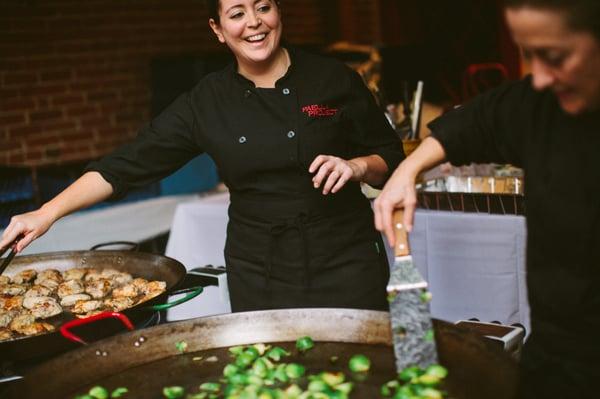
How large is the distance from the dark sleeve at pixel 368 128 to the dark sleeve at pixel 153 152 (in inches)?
21.5

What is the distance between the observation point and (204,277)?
2.89 meters

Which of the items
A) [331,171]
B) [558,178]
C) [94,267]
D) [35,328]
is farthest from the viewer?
[94,267]

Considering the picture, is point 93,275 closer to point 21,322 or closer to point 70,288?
point 70,288

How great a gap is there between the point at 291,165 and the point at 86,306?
2.71 feet

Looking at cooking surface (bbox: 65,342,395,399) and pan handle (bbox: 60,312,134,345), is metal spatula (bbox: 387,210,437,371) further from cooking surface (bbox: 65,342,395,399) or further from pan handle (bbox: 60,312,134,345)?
pan handle (bbox: 60,312,134,345)

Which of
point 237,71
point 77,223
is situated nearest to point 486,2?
point 77,223

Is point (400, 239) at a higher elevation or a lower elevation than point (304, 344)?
higher

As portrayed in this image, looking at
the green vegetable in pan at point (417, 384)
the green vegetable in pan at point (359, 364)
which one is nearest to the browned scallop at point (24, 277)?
the green vegetable in pan at point (359, 364)

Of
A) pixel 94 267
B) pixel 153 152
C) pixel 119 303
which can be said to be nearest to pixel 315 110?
pixel 153 152

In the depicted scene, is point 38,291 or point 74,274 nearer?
point 38,291

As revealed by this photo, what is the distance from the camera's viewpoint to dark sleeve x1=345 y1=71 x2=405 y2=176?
2.53 metres

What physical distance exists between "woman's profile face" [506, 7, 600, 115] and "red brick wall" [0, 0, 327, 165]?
13.8ft

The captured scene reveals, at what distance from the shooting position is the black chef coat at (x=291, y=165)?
2.49 meters

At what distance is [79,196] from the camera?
246 centimetres
